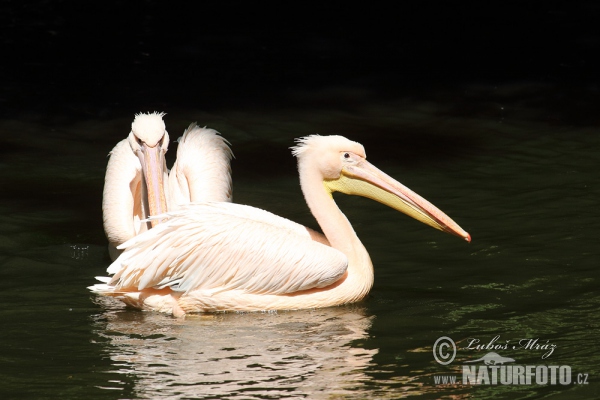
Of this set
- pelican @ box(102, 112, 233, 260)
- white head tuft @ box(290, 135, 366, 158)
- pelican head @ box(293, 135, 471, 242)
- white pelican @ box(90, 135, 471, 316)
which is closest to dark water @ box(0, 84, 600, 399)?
white pelican @ box(90, 135, 471, 316)

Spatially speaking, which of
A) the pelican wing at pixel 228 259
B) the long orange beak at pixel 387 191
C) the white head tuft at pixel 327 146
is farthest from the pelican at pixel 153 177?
the long orange beak at pixel 387 191

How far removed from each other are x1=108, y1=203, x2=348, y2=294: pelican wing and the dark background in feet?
14.0

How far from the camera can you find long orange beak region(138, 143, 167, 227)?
6.17m

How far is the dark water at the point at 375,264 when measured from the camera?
186 inches

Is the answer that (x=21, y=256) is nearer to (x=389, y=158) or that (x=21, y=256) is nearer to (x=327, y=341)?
(x=327, y=341)

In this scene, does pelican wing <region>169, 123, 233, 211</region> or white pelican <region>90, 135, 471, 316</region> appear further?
pelican wing <region>169, 123, 233, 211</region>

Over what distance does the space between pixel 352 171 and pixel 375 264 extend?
0.77 meters

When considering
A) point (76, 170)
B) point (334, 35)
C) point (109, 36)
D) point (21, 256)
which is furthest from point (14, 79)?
point (21, 256)

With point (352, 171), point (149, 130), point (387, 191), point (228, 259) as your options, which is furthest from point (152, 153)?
point (387, 191)

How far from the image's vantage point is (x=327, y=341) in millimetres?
5145

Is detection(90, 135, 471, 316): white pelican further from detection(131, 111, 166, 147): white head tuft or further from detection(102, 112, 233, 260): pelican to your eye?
detection(131, 111, 166, 147): white head tuft

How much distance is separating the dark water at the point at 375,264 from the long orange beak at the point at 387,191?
16.1 inches

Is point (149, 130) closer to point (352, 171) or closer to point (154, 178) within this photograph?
point (154, 178)

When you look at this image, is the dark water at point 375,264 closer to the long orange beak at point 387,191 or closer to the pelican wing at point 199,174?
the long orange beak at point 387,191
